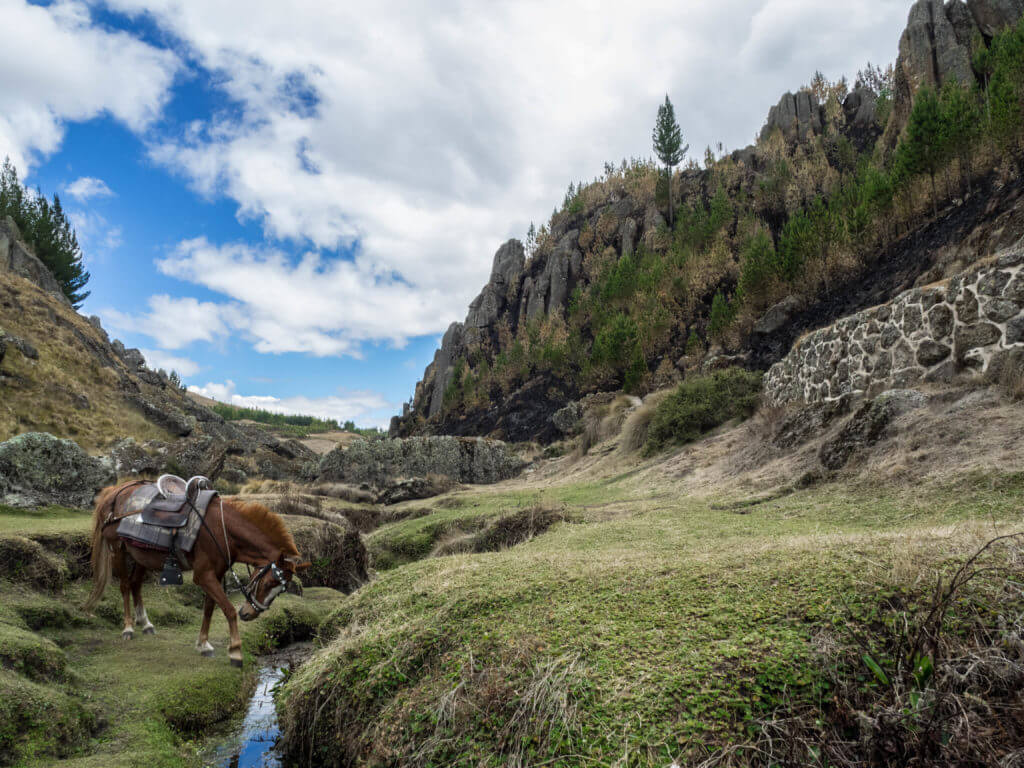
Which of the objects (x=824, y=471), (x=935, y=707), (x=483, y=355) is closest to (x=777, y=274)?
(x=824, y=471)

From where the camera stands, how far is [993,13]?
36.9m

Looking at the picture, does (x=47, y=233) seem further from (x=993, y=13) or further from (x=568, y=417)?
(x=993, y=13)

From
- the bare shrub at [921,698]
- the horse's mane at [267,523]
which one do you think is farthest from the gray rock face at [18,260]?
the bare shrub at [921,698]

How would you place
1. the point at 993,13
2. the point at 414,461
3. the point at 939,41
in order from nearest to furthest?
the point at 414,461 < the point at 993,13 < the point at 939,41

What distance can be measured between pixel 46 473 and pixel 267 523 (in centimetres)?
744

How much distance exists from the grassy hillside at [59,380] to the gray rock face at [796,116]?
215 ft

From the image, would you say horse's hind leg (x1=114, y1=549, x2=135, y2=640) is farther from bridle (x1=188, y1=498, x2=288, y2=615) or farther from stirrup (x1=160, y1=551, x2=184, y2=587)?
bridle (x1=188, y1=498, x2=288, y2=615)

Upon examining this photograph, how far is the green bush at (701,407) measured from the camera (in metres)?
18.6

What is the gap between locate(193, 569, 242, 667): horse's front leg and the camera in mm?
5375

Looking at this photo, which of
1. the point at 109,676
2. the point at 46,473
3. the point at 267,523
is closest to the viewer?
the point at 109,676

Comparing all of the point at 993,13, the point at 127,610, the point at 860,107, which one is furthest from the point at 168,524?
the point at 860,107

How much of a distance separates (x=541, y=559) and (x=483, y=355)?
65.2 m

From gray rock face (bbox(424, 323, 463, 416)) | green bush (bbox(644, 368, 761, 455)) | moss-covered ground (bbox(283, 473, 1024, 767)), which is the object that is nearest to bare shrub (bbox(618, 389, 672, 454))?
green bush (bbox(644, 368, 761, 455))

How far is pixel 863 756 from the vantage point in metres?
2.12
